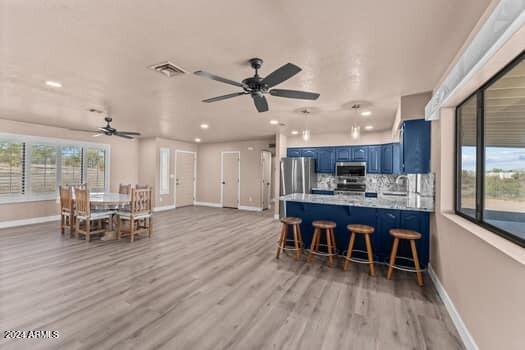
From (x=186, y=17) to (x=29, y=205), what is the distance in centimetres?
655

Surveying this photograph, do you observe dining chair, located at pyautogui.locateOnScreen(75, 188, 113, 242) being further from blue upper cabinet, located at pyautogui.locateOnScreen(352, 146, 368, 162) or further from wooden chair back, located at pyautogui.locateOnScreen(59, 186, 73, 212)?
blue upper cabinet, located at pyautogui.locateOnScreen(352, 146, 368, 162)

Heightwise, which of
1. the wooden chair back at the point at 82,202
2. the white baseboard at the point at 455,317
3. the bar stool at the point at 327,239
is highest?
the wooden chair back at the point at 82,202

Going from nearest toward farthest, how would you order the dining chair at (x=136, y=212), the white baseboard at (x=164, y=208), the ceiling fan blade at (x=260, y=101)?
the ceiling fan blade at (x=260, y=101)
the dining chair at (x=136, y=212)
the white baseboard at (x=164, y=208)

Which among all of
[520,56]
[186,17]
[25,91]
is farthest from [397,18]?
[25,91]

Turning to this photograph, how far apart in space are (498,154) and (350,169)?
4.40 metres

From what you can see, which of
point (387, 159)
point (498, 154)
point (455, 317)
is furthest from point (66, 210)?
point (387, 159)

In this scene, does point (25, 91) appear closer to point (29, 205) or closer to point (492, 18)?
point (29, 205)

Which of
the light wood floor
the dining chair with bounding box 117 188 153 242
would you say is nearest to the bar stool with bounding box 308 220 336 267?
the light wood floor

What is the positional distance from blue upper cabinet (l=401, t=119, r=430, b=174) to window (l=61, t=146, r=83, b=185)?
7720 millimetres

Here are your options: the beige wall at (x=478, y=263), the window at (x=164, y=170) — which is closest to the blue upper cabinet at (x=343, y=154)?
the beige wall at (x=478, y=263)

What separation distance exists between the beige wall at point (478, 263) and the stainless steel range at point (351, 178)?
3103 mm

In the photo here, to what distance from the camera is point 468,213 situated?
2.17 m

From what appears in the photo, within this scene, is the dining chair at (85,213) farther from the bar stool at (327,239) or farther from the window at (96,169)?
the bar stool at (327,239)

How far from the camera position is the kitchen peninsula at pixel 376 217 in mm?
3092
